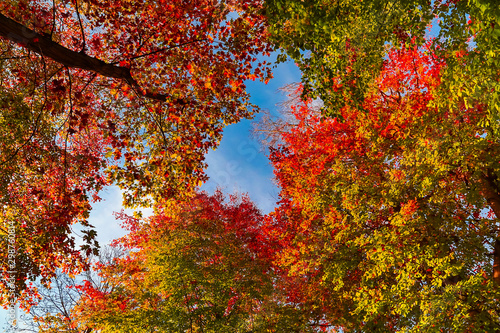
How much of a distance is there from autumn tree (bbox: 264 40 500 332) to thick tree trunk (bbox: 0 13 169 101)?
18.0ft

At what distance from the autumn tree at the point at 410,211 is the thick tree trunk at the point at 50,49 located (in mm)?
5481

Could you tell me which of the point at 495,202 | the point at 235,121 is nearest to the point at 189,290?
the point at 235,121

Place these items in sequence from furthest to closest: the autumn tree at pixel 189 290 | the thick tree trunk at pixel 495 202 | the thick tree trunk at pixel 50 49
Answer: the autumn tree at pixel 189 290 < the thick tree trunk at pixel 495 202 < the thick tree trunk at pixel 50 49

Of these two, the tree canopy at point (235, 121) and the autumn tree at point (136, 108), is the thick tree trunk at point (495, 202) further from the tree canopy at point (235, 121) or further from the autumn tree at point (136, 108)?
the autumn tree at point (136, 108)

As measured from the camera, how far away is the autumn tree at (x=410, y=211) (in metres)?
8.94

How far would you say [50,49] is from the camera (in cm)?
641

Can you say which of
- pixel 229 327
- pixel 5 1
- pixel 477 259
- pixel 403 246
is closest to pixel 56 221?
pixel 5 1

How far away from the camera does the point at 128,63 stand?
8.99 m

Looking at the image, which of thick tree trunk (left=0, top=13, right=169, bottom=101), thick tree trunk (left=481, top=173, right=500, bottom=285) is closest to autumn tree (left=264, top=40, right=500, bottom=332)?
thick tree trunk (left=481, top=173, right=500, bottom=285)

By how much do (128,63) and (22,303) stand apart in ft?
35.6

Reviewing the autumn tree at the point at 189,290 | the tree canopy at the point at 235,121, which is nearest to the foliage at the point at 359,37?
the tree canopy at the point at 235,121

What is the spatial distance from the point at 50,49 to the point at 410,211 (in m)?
11.4

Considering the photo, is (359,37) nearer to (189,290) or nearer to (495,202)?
(495,202)

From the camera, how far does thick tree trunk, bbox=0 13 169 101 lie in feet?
19.3
